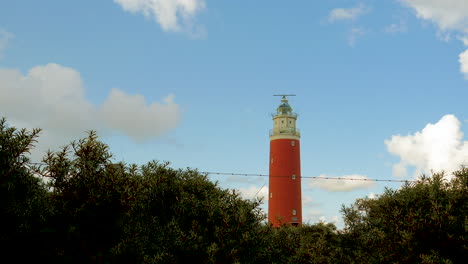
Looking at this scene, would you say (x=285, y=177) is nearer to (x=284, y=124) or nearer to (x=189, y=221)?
(x=284, y=124)

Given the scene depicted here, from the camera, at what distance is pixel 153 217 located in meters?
20.0

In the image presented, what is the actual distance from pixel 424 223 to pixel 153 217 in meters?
11.3

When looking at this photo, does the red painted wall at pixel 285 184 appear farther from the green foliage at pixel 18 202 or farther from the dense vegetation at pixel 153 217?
the green foliage at pixel 18 202

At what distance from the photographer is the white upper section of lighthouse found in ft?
Answer: 208

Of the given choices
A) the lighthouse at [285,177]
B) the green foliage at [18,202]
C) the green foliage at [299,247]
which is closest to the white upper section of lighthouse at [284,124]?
the lighthouse at [285,177]

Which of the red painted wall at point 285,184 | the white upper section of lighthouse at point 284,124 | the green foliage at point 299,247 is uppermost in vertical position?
the white upper section of lighthouse at point 284,124

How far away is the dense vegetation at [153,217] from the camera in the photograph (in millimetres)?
15844

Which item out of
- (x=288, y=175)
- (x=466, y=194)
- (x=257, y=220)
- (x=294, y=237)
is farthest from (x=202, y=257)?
(x=288, y=175)

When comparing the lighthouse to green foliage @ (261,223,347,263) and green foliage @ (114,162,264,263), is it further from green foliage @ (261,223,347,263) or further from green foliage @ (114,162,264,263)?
green foliage @ (114,162,264,263)

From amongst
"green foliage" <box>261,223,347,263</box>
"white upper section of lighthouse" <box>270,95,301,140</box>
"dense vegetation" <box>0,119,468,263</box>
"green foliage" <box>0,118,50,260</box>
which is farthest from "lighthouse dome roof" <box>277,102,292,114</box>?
"green foliage" <box>0,118,50,260</box>

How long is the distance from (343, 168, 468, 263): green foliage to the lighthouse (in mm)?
38351

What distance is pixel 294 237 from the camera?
2795 centimetres

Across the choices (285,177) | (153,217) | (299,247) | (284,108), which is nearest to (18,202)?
(153,217)

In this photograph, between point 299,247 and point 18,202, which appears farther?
point 299,247
